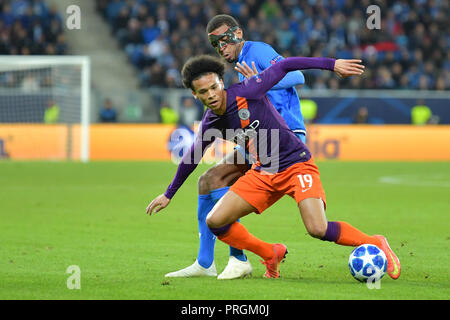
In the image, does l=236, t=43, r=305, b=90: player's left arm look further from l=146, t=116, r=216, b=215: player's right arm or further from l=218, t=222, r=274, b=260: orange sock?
l=218, t=222, r=274, b=260: orange sock

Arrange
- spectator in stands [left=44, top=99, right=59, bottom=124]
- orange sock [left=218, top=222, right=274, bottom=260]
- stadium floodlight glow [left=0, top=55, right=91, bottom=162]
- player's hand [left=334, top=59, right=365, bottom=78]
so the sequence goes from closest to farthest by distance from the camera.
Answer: player's hand [left=334, top=59, right=365, bottom=78] < orange sock [left=218, top=222, right=274, bottom=260] < stadium floodlight glow [left=0, top=55, right=91, bottom=162] < spectator in stands [left=44, top=99, right=59, bottom=124]

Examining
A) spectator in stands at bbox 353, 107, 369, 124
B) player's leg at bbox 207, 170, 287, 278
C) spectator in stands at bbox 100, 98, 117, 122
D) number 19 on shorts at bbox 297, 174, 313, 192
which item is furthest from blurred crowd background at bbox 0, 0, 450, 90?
number 19 on shorts at bbox 297, 174, 313, 192

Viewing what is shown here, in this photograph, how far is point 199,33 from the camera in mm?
24562

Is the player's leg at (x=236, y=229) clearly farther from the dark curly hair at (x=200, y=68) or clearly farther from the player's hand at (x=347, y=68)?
the player's hand at (x=347, y=68)

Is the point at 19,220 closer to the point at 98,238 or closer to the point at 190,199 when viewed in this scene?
the point at 98,238

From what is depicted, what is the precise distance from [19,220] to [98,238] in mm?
1856

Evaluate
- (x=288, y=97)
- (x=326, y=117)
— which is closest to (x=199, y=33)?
(x=326, y=117)

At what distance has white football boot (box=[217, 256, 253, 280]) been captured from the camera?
598 centimetres

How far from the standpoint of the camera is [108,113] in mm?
20953

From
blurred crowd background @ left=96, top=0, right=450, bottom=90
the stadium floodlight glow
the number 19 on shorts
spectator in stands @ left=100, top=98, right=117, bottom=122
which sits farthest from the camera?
blurred crowd background @ left=96, top=0, right=450, bottom=90

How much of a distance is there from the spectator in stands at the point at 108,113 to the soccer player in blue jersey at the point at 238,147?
14643 mm

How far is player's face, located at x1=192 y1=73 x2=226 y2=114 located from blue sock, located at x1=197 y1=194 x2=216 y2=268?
0.86 meters

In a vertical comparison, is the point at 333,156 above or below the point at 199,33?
below
